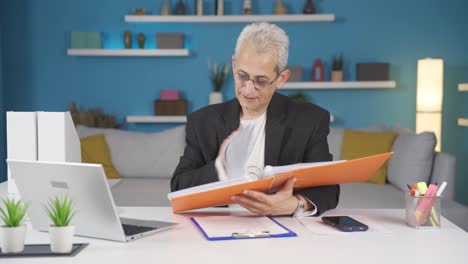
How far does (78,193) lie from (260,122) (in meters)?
0.93

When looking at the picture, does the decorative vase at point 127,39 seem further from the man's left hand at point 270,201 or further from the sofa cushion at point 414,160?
the man's left hand at point 270,201

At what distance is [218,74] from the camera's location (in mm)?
5703

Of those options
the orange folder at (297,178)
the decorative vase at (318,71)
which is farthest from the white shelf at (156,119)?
the orange folder at (297,178)

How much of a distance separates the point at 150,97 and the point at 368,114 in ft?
6.65

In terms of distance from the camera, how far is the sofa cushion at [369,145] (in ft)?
14.8

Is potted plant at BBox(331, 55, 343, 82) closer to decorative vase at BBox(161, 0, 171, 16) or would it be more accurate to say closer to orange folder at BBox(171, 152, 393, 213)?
decorative vase at BBox(161, 0, 171, 16)

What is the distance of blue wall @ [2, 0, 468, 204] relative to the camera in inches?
223

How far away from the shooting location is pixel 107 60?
5.78 metres

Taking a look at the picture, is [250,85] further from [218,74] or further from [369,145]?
[218,74]

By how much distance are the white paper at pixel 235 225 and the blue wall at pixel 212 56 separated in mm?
3995

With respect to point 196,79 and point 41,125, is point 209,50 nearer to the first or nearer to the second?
point 196,79

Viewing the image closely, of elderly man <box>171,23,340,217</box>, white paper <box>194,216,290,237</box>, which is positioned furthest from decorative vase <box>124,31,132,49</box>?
white paper <box>194,216,290,237</box>

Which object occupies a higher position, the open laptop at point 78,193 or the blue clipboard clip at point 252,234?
the open laptop at point 78,193

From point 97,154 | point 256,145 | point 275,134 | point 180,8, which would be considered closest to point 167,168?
point 97,154
